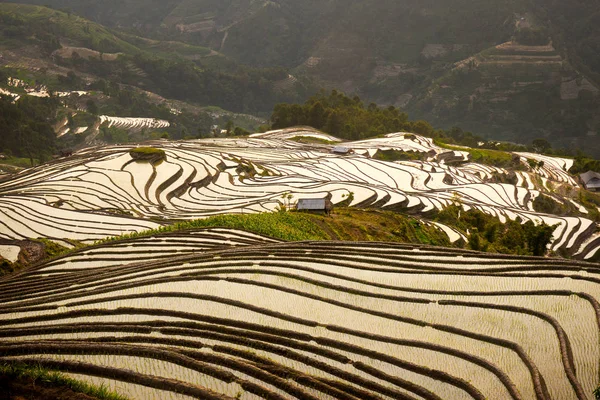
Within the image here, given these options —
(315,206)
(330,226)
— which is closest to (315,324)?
(330,226)

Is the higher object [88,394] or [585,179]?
[585,179]

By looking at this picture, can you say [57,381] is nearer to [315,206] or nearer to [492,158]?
[315,206]

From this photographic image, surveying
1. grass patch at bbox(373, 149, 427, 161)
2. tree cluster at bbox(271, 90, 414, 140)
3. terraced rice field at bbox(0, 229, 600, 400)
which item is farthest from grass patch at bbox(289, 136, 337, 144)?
terraced rice field at bbox(0, 229, 600, 400)

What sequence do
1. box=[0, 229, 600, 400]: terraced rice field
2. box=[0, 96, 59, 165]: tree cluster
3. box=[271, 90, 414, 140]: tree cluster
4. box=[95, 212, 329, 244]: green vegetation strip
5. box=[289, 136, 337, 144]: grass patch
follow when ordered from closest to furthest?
box=[0, 229, 600, 400]: terraced rice field → box=[95, 212, 329, 244]: green vegetation strip → box=[289, 136, 337, 144]: grass patch → box=[0, 96, 59, 165]: tree cluster → box=[271, 90, 414, 140]: tree cluster

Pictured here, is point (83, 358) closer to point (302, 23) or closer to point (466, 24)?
point (466, 24)

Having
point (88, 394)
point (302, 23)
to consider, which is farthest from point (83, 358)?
point (302, 23)

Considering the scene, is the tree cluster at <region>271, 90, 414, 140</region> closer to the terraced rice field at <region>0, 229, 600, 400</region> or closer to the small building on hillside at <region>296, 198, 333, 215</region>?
the small building on hillside at <region>296, 198, 333, 215</region>

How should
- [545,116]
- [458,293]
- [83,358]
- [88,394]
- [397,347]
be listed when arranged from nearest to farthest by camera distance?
[88,394], [83,358], [397,347], [458,293], [545,116]
